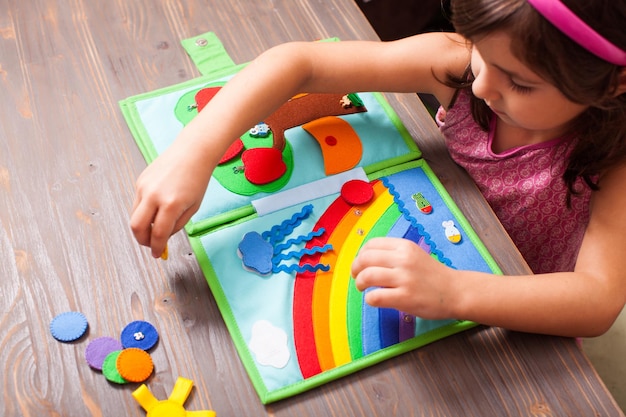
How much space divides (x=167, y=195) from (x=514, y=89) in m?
0.40

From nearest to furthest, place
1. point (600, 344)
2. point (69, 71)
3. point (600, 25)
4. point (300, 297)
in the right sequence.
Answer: point (600, 25)
point (300, 297)
point (69, 71)
point (600, 344)

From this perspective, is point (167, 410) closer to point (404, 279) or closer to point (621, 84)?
point (404, 279)

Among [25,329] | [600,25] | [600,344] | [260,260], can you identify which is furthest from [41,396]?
[600,344]

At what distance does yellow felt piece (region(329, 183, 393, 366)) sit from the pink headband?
291 millimetres

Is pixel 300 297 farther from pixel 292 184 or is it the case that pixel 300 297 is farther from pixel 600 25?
pixel 600 25

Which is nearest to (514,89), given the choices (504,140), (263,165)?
(504,140)

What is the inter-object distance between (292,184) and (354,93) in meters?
0.18

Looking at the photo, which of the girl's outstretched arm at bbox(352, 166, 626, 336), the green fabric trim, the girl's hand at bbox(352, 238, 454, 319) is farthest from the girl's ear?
the green fabric trim

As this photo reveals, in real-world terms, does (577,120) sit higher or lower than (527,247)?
higher

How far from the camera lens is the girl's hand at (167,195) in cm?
67

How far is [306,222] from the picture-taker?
75 cm

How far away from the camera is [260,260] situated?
707 mm

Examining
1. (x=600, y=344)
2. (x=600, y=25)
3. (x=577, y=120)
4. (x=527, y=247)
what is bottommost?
(x=600, y=344)

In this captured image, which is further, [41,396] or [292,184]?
[292,184]
